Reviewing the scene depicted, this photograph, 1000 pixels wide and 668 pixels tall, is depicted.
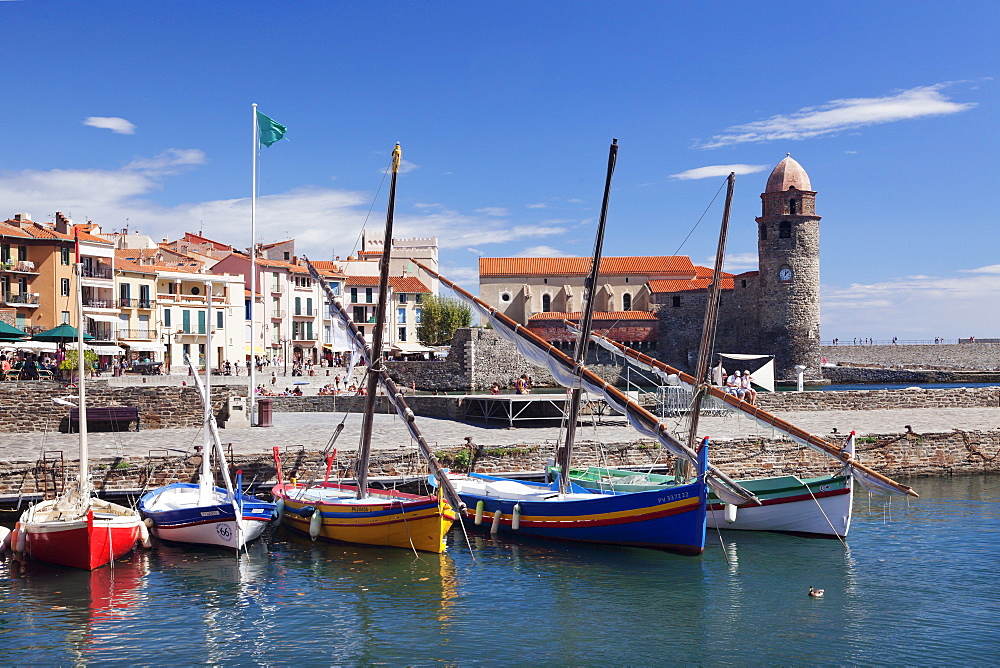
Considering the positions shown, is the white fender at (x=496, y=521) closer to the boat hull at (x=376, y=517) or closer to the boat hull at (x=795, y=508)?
the boat hull at (x=376, y=517)

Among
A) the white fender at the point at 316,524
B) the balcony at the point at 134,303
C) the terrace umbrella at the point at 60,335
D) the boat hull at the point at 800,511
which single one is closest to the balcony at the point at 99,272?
the balcony at the point at 134,303

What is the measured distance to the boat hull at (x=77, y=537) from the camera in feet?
58.4

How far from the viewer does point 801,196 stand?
8362cm

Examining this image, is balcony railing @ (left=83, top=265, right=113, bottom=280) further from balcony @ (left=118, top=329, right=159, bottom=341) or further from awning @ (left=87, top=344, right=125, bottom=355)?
awning @ (left=87, top=344, right=125, bottom=355)

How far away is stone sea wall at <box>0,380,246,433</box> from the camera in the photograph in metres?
28.5

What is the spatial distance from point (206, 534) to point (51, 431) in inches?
464

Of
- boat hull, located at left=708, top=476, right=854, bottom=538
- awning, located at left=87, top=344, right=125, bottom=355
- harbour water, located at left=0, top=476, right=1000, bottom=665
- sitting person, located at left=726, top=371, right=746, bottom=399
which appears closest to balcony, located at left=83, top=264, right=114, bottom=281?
awning, located at left=87, top=344, right=125, bottom=355

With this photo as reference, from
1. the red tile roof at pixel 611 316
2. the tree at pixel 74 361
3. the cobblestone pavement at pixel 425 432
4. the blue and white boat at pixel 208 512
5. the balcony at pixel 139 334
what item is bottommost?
the blue and white boat at pixel 208 512

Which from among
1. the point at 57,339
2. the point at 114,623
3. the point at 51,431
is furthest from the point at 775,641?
the point at 57,339

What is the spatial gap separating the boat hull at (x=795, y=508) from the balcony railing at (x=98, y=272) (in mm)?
41389

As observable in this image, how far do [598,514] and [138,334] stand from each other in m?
44.8

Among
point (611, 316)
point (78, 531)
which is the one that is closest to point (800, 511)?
point (78, 531)

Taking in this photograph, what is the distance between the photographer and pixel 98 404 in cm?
→ 2989

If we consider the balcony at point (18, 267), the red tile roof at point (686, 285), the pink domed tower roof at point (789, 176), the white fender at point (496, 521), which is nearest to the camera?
the white fender at point (496, 521)
